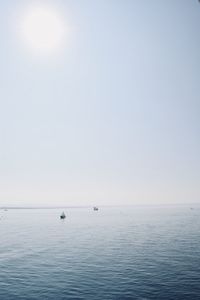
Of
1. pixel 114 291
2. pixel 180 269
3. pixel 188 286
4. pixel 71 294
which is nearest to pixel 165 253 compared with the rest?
pixel 180 269

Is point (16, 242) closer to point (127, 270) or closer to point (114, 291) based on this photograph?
point (127, 270)

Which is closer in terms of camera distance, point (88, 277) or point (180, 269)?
point (88, 277)

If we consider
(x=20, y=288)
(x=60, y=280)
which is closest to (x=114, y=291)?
(x=60, y=280)

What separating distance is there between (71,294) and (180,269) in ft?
77.9

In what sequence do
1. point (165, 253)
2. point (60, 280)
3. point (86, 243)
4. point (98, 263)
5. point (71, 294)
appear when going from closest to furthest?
point (71, 294) → point (60, 280) → point (98, 263) → point (165, 253) → point (86, 243)

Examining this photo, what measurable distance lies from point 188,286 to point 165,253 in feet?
83.8

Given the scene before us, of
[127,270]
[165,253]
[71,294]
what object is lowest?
[71,294]

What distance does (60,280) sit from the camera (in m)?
46.9

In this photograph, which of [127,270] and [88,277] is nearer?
[88,277]

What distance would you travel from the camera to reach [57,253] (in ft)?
234

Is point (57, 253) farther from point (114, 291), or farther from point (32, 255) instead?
point (114, 291)

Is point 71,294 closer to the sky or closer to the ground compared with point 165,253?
closer to the ground

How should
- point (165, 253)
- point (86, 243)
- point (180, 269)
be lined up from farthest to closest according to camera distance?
1. point (86, 243)
2. point (165, 253)
3. point (180, 269)

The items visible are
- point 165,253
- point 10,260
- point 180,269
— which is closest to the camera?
point 180,269
